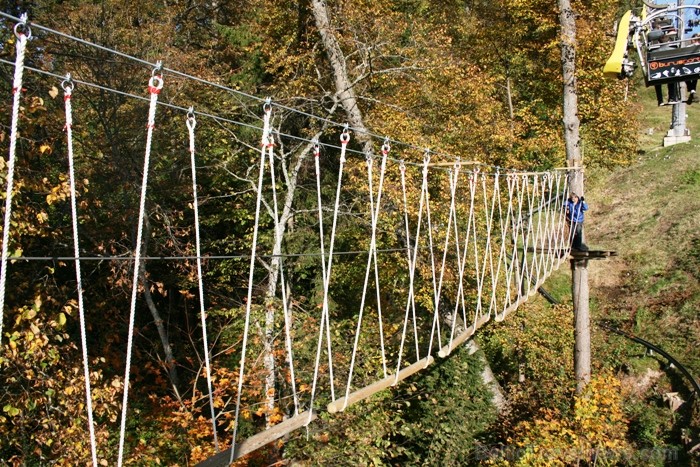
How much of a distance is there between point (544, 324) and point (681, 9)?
20.0 ft

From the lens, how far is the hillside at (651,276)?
1070 cm

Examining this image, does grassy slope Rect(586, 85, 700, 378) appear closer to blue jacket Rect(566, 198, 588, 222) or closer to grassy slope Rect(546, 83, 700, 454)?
grassy slope Rect(546, 83, 700, 454)

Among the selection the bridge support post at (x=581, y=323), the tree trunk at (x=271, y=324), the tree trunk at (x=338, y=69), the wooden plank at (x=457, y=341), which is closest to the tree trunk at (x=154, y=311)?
the tree trunk at (x=271, y=324)

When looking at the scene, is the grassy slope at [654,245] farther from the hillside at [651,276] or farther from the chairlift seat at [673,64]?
the chairlift seat at [673,64]

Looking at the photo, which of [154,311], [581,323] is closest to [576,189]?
[581,323]

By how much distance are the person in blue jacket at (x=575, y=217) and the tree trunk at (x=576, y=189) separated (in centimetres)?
33

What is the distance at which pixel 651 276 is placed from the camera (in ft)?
43.9

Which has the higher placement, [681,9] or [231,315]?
[681,9]

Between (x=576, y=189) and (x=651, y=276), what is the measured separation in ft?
20.0

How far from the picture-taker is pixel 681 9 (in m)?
5.41

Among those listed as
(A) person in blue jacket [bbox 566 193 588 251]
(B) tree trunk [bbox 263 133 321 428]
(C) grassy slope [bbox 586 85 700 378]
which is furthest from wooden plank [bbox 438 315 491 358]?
(C) grassy slope [bbox 586 85 700 378]

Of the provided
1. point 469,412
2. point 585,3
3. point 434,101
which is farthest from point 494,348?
point 585,3

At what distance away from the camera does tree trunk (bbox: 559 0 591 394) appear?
28.3ft

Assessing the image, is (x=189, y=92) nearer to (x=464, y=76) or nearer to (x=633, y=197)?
(x=464, y=76)
